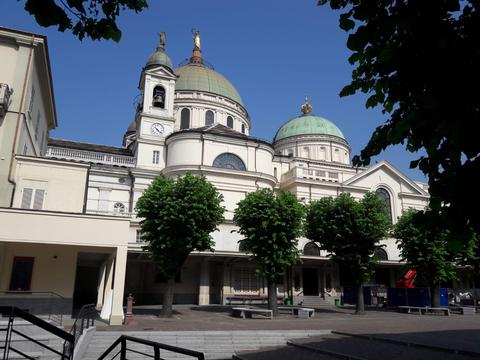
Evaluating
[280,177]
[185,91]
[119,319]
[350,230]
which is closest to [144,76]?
[185,91]

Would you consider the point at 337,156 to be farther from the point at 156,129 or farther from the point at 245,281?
the point at 245,281

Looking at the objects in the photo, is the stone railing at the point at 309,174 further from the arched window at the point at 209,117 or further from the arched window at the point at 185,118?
the arched window at the point at 185,118

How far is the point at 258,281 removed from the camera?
35562mm

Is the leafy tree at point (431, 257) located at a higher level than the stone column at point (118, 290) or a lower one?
higher

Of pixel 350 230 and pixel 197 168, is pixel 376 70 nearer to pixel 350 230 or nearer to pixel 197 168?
pixel 350 230

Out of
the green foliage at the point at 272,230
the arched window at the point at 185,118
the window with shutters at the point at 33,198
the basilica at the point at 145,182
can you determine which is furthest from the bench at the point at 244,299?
the arched window at the point at 185,118

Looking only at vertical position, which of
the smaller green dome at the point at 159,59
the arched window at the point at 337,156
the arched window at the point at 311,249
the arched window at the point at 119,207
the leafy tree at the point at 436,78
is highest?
the smaller green dome at the point at 159,59

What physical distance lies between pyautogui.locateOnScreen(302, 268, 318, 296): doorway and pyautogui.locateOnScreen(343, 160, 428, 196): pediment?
35.2 feet

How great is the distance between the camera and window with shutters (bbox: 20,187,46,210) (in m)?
20.3

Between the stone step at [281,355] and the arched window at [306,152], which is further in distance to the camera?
the arched window at [306,152]

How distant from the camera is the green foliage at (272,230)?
24906 millimetres

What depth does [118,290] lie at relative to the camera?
18906 mm

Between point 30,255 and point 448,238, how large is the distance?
63.7 ft

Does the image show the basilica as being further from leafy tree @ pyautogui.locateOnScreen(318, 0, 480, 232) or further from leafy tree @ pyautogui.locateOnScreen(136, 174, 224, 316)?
leafy tree @ pyautogui.locateOnScreen(318, 0, 480, 232)
